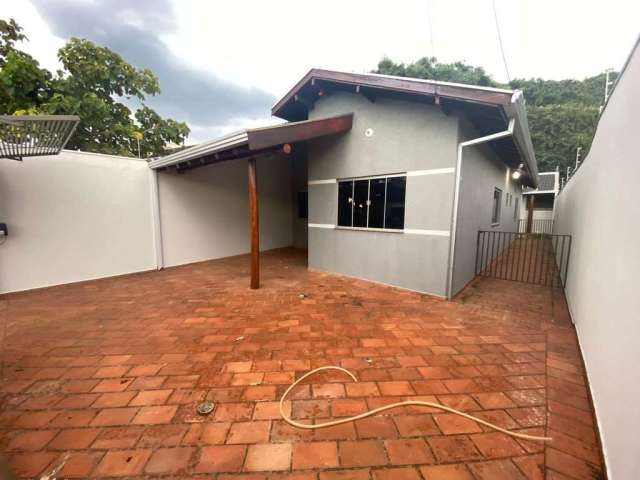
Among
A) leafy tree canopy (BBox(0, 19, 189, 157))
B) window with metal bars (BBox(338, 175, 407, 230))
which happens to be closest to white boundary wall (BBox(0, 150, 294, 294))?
leafy tree canopy (BBox(0, 19, 189, 157))

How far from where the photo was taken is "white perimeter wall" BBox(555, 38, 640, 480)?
4.13 ft

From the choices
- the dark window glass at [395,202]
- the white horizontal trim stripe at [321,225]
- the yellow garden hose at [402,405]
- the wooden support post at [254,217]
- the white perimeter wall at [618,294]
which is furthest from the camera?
the white horizontal trim stripe at [321,225]

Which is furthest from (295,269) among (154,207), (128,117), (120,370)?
(128,117)

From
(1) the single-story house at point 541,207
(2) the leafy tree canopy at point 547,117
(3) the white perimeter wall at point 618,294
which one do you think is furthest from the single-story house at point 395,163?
(2) the leafy tree canopy at point 547,117

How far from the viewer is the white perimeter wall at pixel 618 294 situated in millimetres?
1260

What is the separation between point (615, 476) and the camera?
4.10ft

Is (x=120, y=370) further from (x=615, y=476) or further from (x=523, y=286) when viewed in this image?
(x=523, y=286)

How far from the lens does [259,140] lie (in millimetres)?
3865

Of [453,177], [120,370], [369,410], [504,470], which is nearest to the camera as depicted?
[504,470]

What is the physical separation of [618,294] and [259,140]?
13.3 feet

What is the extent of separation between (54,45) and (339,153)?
8.43 meters

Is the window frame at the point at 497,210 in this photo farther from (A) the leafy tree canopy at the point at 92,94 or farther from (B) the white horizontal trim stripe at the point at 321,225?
(A) the leafy tree canopy at the point at 92,94

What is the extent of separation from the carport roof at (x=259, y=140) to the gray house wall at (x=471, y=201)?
2.24m

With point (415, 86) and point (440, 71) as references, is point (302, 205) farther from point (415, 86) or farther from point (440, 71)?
point (440, 71)
